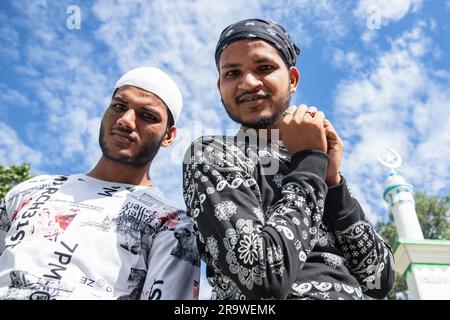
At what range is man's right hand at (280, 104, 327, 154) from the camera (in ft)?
6.24

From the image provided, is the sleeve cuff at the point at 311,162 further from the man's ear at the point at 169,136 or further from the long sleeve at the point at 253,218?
the man's ear at the point at 169,136

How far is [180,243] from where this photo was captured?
2.48m

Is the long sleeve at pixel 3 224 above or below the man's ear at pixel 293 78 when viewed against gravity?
below

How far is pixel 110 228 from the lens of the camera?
8.22ft

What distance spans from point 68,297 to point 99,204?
2.15ft

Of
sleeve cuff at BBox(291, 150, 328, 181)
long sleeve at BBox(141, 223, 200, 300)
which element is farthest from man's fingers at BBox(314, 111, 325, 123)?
long sleeve at BBox(141, 223, 200, 300)

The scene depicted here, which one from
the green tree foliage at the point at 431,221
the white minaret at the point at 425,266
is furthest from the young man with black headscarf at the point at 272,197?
the green tree foliage at the point at 431,221

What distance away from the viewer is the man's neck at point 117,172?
2.99 metres

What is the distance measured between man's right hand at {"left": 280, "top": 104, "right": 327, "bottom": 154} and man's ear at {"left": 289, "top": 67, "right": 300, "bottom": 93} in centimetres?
60

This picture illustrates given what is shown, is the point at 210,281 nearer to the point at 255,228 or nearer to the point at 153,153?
the point at 255,228

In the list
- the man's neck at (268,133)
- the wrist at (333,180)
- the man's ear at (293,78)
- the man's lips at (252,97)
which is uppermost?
the man's ear at (293,78)

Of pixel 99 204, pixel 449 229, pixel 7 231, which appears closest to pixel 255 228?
pixel 99 204

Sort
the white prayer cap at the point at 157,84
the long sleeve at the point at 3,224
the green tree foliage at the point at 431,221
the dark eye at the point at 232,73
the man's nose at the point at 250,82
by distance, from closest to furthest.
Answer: the man's nose at the point at 250,82, the dark eye at the point at 232,73, the long sleeve at the point at 3,224, the white prayer cap at the point at 157,84, the green tree foliage at the point at 431,221

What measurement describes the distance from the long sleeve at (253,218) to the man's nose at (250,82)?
0.39 m
